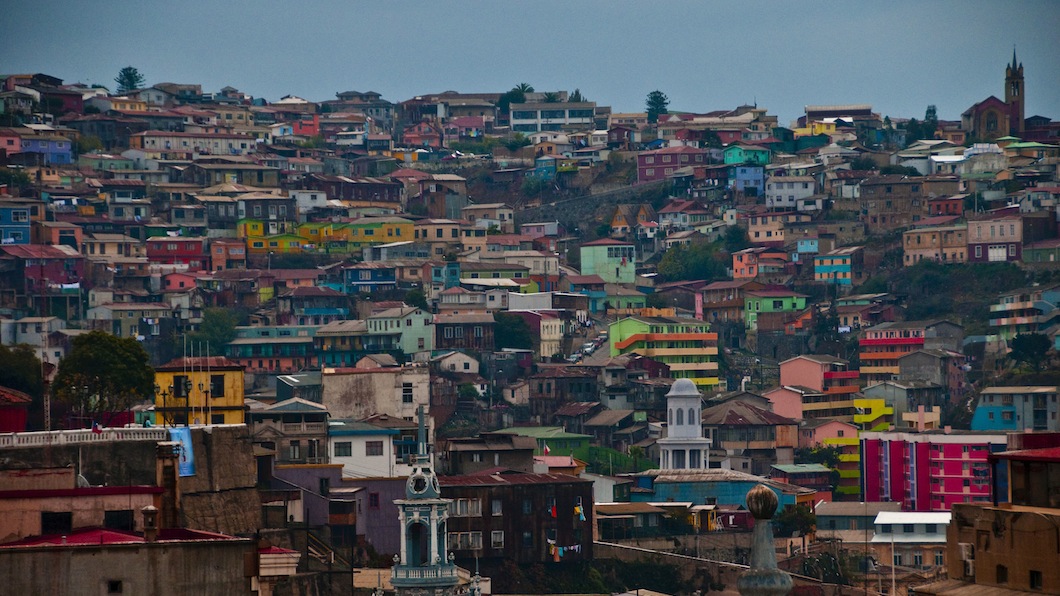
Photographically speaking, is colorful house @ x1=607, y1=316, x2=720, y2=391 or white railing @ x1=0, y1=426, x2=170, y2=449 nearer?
white railing @ x1=0, y1=426, x2=170, y2=449

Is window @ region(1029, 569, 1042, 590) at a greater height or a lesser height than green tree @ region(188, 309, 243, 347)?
lesser

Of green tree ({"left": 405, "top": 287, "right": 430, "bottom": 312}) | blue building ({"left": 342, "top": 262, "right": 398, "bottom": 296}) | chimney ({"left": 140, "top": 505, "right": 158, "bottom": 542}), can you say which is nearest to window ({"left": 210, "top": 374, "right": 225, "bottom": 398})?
chimney ({"left": 140, "top": 505, "right": 158, "bottom": 542})

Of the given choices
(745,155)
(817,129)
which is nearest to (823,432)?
(745,155)

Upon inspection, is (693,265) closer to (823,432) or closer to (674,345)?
(674,345)

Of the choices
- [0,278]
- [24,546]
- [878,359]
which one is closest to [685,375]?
[878,359]

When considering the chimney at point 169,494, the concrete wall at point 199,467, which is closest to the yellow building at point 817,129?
the concrete wall at point 199,467

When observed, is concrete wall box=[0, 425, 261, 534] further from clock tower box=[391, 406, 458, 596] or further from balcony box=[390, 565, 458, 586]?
clock tower box=[391, 406, 458, 596]
